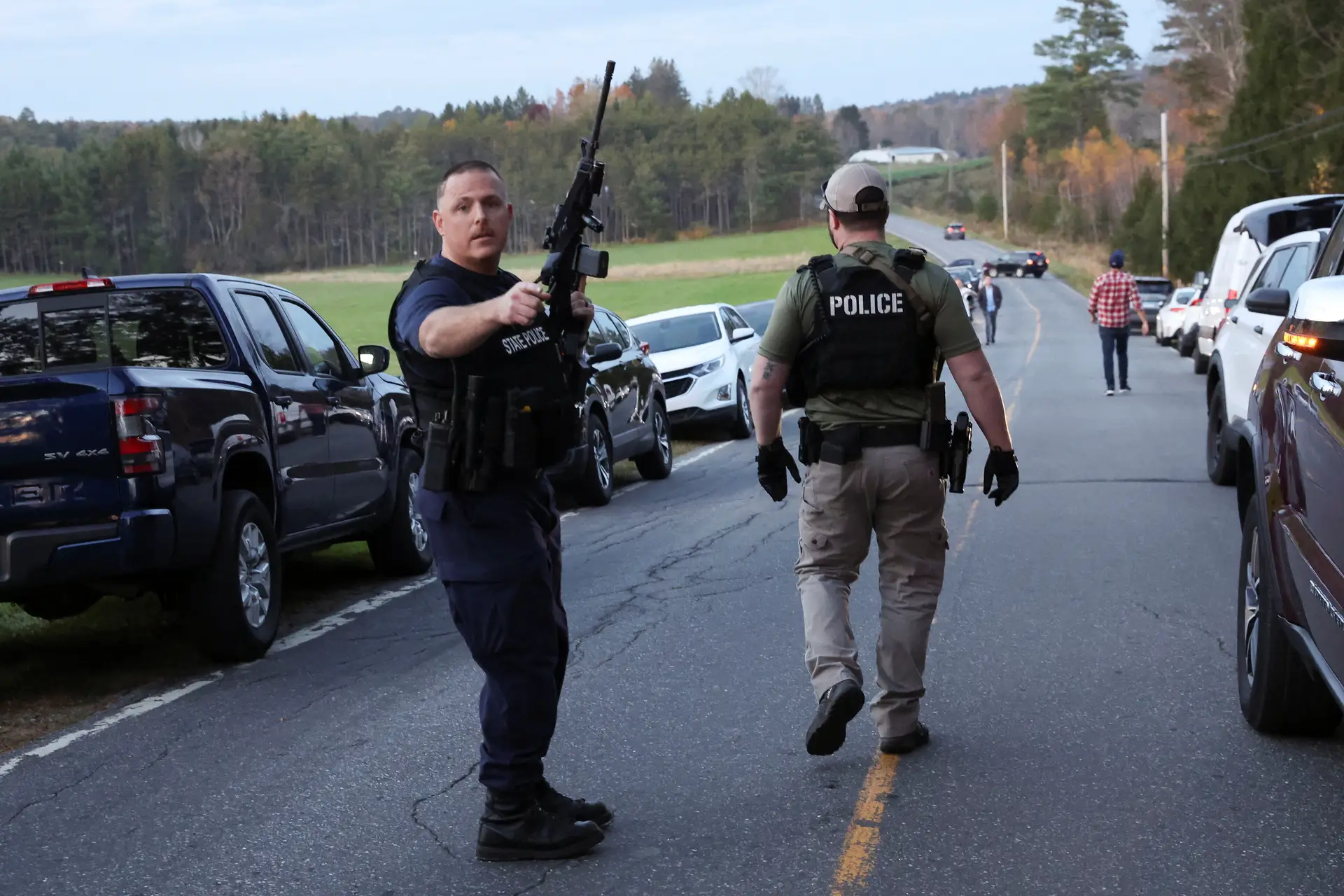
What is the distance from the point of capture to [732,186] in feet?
459

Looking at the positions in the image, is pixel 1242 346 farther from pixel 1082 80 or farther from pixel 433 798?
pixel 1082 80

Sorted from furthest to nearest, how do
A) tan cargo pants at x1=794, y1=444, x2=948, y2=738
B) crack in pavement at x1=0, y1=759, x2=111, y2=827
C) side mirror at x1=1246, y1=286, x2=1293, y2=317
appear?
side mirror at x1=1246, y1=286, x2=1293, y2=317, crack in pavement at x1=0, y1=759, x2=111, y2=827, tan cargo pants at x1=794, y1=444, x2=948, y2=738

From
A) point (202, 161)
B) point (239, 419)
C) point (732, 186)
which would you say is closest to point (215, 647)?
point (239, 419)

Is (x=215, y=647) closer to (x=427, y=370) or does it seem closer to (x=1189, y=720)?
(x=427, y=370)

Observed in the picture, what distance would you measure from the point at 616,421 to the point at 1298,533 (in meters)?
9.58

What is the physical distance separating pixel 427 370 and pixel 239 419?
140 inches

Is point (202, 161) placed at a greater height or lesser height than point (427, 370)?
greater

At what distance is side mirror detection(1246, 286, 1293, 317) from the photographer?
6922 mm

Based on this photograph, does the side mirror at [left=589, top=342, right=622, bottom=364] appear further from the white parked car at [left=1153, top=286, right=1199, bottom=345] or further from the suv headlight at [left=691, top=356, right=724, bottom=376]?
the white parked car at [left=1153, top=286, right=1199, bottom=345]

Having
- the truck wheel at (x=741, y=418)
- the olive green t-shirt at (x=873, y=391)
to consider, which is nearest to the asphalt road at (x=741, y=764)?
the olive green t-shirt at (x=873, y=391)

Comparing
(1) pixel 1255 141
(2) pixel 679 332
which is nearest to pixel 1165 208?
(1) pixel 1255 141

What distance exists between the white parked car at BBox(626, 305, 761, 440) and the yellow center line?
13.0m

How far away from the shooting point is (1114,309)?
2127cm

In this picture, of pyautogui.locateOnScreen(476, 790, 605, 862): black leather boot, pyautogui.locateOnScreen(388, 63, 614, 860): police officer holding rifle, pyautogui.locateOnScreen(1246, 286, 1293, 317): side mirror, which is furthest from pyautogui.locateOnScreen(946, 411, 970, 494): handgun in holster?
pyautogui.locateOnScreen(1246, 286, 1293, 317): side mirror
